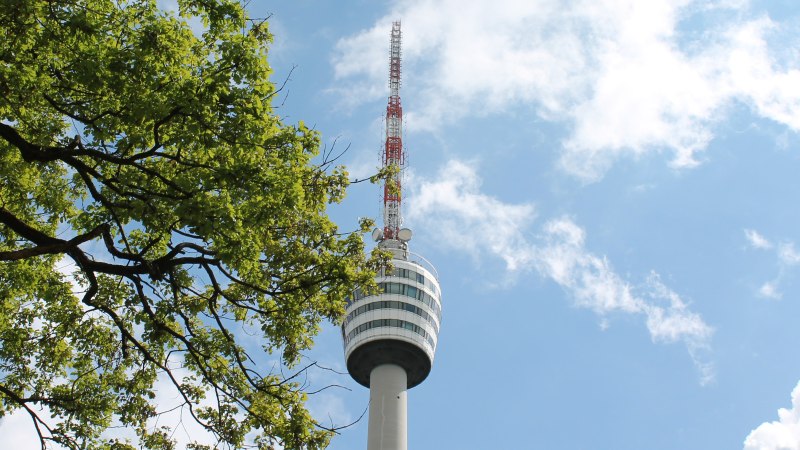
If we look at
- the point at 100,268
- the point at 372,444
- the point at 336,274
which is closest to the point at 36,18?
the point at 100,268

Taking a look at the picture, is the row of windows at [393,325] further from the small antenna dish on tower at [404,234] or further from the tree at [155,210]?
the tree at [155,210]

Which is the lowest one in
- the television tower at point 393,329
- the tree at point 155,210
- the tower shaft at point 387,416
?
the tree at point 155,210

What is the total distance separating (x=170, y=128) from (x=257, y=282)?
366cm

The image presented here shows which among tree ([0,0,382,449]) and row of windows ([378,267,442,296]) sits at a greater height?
row of windows ([378,267,442,296])

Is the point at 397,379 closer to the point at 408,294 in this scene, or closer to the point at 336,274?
the point at 408,294

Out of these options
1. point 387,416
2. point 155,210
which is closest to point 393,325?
point 387,416

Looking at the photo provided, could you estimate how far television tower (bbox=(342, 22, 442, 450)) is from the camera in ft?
275

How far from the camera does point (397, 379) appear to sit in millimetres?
86062

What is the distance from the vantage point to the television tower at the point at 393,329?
83688 mm

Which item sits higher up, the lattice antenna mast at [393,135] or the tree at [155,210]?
the lattice antenna mast at [393,135]

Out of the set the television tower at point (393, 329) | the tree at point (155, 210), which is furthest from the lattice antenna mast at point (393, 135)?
the tree at point (155, 210)

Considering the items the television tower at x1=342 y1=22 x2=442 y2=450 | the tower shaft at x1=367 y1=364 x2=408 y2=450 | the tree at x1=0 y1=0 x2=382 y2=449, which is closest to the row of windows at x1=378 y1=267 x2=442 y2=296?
the television tower at x1=342 y1=22 x2=442 y2=450

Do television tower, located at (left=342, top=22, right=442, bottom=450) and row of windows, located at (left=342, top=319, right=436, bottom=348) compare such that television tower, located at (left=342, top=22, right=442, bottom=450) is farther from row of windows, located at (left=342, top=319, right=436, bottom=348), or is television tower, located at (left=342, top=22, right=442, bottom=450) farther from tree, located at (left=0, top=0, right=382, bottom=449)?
tree, located at (left=0, top=0, right=382, bottom=449)

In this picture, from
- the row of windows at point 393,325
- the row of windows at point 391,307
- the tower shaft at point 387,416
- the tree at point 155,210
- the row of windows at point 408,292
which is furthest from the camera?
the row of windows at point 408,292
